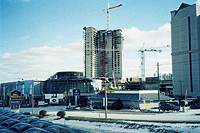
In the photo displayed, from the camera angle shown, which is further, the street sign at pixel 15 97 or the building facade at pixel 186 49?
the building facade at pixel 186 49

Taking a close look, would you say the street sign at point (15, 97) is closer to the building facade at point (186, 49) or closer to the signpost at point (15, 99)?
the signpost at point (15, 99)

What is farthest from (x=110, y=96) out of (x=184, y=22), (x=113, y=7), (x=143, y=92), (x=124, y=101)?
(x=113, y=7)

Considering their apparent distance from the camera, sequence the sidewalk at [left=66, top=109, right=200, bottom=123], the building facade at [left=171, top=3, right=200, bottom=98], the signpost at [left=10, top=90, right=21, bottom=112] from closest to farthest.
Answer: the sidewalk at [left=66, top=109, right=200, bottom=123], the signpost at [left=10, top=90, right=21, bottom=112], the building facade at [left=171, top=3, right=200, bottom=98]

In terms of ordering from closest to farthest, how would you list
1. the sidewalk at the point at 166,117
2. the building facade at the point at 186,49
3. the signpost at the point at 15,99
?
the sidewalk at the point at 166,117 < the signpost at the point at 15,99 < the building facade at the point at 186,49

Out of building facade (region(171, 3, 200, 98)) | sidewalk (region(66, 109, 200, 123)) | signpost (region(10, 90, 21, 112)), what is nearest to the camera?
sidewalk (region(66, 109, 200, 123))

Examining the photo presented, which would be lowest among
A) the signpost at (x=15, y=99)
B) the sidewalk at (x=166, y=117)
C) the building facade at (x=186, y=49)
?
the sidewalk at (x=166, y=117)

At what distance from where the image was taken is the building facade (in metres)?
112

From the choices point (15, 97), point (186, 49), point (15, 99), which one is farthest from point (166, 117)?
point (186, 49)

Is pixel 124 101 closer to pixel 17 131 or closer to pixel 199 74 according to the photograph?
pixel 17 131

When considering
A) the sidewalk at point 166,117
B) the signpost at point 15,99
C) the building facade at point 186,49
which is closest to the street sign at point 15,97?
the signpost at point 15,99

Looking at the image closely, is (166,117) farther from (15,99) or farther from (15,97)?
(15,97)

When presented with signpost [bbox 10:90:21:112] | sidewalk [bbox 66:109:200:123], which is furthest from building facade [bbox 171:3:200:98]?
signpost [bbox 10:90:21:112]

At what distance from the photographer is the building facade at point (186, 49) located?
112m

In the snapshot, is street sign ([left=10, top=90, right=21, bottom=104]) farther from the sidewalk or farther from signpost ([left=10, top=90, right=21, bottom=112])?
the sidewalk
